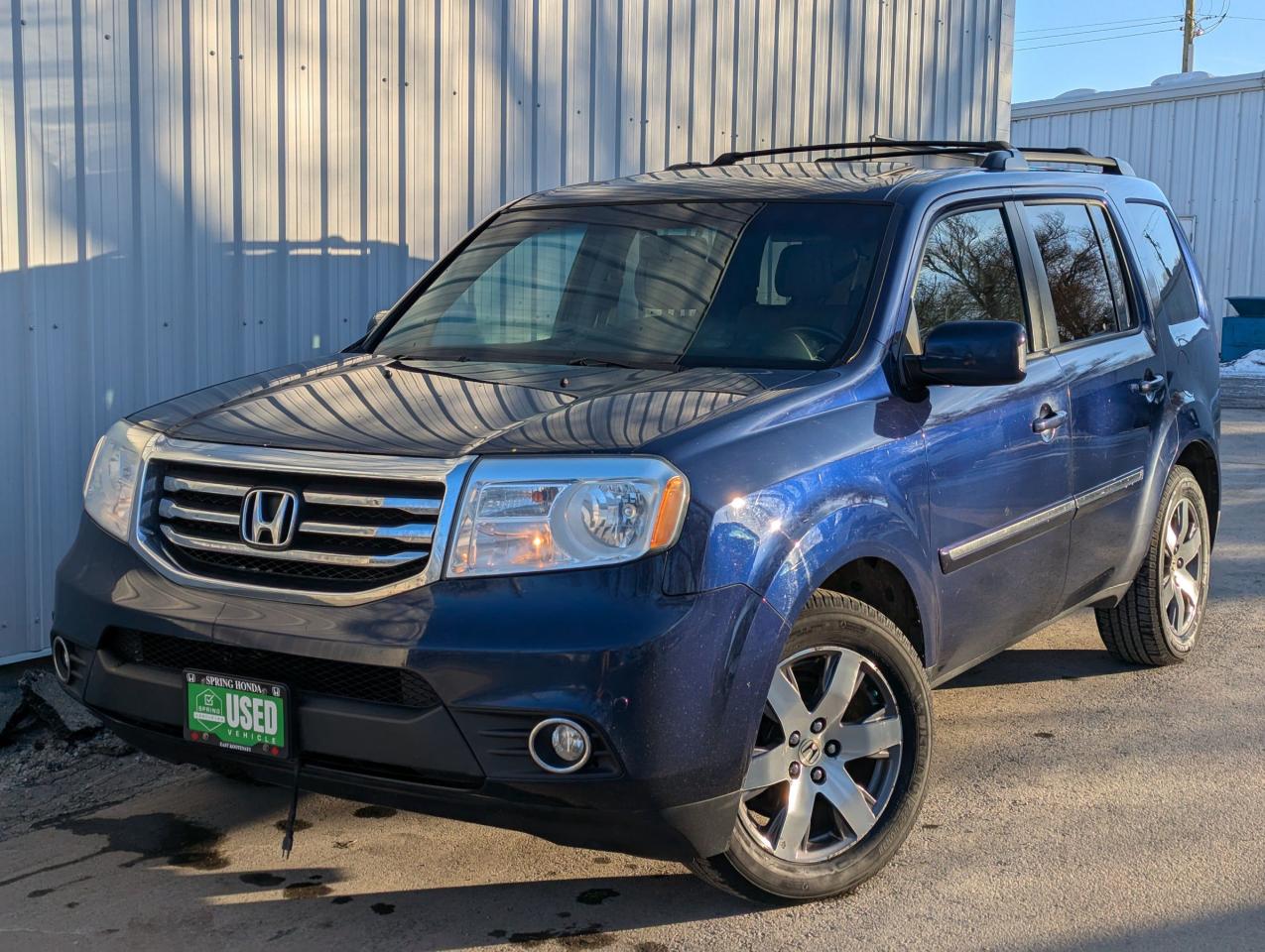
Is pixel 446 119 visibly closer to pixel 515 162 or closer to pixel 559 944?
pixel 515 162

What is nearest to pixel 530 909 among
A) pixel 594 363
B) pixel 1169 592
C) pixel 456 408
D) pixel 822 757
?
pixel 822 757

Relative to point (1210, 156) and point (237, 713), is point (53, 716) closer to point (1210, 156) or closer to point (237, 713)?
point (237, 713)

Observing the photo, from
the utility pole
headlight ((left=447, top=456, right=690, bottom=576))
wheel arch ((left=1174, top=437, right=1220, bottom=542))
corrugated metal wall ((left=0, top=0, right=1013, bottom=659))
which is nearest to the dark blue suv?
headlight ((left=447, top=456, right=690, bottom=576))

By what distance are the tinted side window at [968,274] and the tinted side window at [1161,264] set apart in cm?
109

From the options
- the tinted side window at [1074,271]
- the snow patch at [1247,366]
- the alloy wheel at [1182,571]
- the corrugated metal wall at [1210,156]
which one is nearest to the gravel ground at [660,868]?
the alloy wheel at [1182,571]

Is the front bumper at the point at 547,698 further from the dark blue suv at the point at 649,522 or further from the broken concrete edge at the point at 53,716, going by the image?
the broken concrete edge at the point at 53,716

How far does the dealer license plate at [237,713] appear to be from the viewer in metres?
3.15

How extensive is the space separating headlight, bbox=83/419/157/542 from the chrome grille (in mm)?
107

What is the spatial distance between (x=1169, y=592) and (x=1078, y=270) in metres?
1.41

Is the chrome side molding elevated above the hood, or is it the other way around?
the hood

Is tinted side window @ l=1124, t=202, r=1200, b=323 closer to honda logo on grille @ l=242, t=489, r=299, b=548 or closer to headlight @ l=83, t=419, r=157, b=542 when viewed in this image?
honda logo on grille @ l=242, t=489, r=299, b=548

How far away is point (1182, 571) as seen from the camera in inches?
225

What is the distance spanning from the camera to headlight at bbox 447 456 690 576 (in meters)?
3.02

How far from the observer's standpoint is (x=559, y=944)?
132 inches
